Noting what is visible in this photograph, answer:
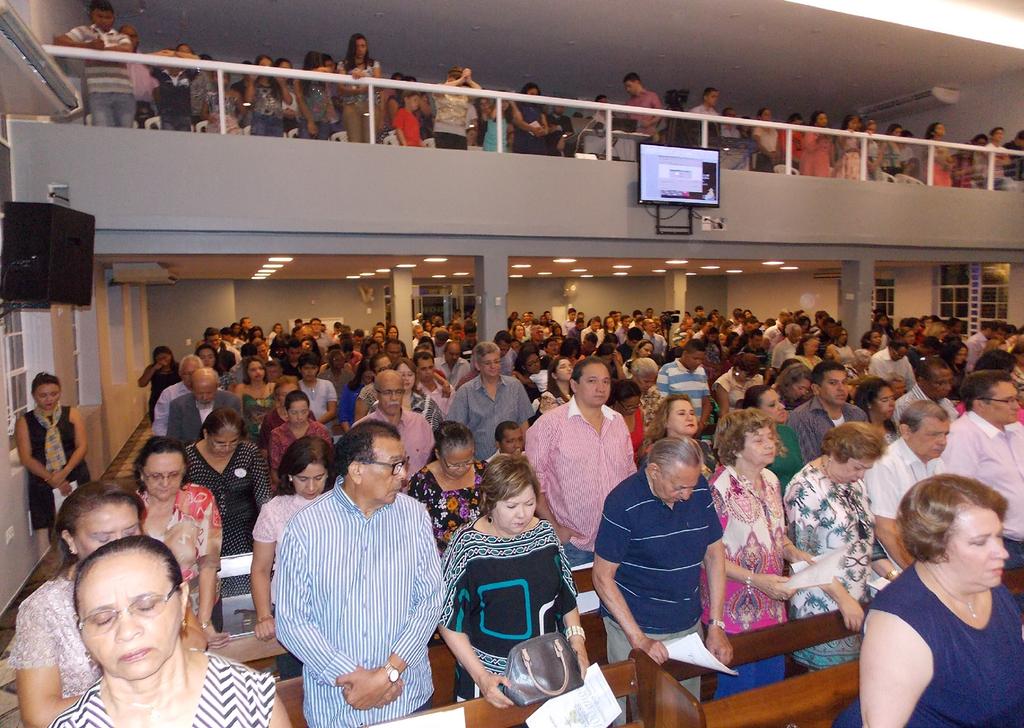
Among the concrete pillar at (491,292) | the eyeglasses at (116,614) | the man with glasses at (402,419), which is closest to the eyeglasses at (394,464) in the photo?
the eyeglasses at (116,614)

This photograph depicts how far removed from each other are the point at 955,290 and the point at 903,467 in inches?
635

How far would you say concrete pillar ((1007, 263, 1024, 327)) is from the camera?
1336 cm

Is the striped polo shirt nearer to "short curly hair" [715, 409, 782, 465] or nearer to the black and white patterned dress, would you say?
"short curly hair" [715, 409, 782, 465]

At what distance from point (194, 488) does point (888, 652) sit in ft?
10.1

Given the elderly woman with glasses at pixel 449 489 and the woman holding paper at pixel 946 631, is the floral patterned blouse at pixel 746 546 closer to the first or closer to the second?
the woman holding paper at pixel 946 631

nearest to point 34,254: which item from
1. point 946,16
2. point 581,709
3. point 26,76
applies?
point 26,76

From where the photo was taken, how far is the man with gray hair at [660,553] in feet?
9.36

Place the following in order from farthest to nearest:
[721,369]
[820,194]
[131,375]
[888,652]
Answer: [131,375] < [820,194] < [721,369] < [888,652]

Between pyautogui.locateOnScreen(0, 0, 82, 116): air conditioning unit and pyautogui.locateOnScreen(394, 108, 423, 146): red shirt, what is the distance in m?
3.59

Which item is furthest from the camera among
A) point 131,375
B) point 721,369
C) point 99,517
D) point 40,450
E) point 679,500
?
point 131,375

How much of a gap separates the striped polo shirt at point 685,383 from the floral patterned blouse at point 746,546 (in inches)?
136

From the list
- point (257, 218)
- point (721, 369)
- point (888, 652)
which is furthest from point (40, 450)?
point (721, 369)

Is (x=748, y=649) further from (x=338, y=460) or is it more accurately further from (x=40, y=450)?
(x=40, y=450)

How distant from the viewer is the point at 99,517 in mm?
2352
